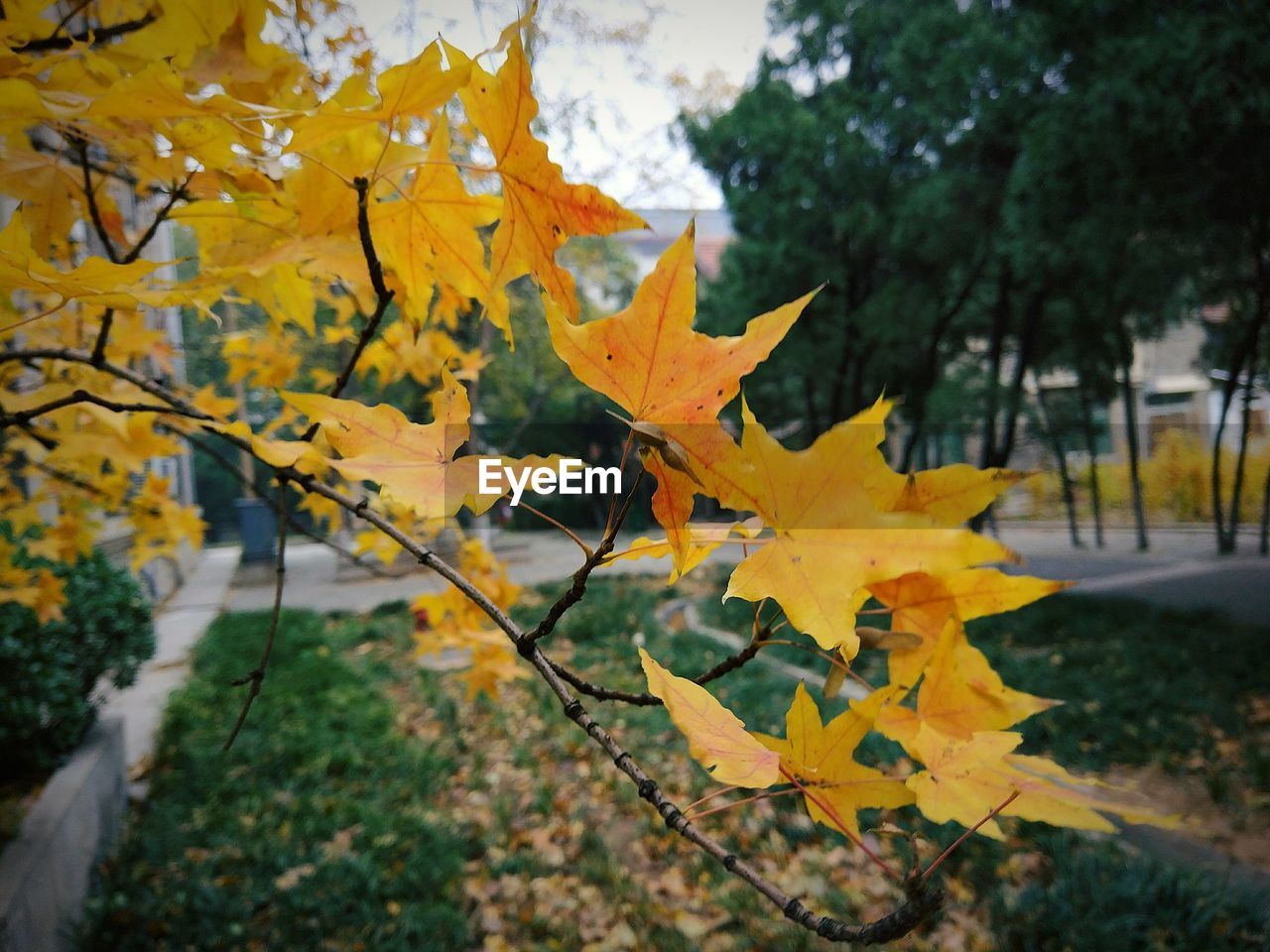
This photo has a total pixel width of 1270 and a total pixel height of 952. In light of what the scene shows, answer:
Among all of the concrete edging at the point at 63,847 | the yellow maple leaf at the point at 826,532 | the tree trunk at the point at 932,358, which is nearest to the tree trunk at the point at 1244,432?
the tree trunk at the point at 932,358

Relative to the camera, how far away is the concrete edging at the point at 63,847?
1.53 m

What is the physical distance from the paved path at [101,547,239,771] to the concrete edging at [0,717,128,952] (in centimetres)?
32

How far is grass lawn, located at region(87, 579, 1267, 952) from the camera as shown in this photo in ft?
6.21

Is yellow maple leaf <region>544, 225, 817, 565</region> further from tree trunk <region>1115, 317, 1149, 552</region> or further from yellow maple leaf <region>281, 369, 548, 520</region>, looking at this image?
tree trunk <region>1115, 317, 1149, 552</region>

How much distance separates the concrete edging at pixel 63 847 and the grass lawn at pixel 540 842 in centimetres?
10

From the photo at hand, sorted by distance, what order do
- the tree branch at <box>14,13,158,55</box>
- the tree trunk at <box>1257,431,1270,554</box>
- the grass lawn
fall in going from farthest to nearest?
1. the tree trunk at <box>1257,431,1270,554</box>
2. the grass lawn
3. the tree branch at <box>14,13,158,55</box>

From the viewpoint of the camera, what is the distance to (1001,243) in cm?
450

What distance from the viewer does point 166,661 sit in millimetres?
4812

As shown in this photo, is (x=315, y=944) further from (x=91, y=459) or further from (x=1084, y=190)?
(x=1084, y=190)

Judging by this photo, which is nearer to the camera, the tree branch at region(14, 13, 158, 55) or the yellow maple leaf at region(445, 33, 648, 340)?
the yellow maple leaf at region(445, 33, 648, 340)

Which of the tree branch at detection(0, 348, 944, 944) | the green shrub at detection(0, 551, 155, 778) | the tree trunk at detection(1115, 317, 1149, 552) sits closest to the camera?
the tree branch at detection(0, 348, 944, 944)

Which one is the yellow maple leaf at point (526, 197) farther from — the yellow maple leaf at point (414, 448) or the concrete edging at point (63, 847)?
the concrete edging at point (63, 847)

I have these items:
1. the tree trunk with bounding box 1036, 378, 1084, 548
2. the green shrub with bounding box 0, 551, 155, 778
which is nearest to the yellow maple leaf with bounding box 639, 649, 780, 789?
the green shrub with bounding box 0, 551, 155, 778

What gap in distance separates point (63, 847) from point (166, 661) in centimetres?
345
